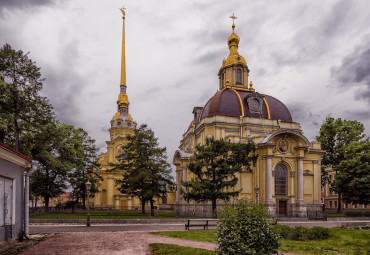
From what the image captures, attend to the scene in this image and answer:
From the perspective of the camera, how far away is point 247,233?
7.79 meters

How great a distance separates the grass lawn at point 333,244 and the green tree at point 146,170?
1702cm

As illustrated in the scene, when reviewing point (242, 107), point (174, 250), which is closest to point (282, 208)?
point (242, 107)

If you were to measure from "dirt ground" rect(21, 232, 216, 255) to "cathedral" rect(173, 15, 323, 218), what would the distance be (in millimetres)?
21144

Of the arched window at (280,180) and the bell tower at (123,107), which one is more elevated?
the bell tower at (123,107)

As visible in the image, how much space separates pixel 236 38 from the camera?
183 ft

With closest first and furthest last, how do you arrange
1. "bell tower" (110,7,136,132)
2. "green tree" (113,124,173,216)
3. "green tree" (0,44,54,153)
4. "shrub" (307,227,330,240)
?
"shrub" (307,227,330,240)
"green tree" (0,44,54,153)
"green tree" (113,124,173,216)
"bell tower" (110,7,136,132)

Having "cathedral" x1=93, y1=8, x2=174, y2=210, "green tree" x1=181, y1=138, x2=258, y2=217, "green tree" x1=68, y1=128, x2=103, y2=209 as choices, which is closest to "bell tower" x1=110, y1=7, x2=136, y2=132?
"cathedral" x1=93, y1=8, x2=174, y2=210

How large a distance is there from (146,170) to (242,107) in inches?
674

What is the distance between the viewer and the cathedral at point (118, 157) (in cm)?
6108

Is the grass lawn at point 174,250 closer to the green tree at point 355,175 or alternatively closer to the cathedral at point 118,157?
the green tree at point 355,175

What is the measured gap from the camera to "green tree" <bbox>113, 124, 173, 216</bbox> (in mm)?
33781

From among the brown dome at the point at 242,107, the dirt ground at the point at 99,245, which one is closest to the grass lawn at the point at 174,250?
the dirt ground at the point at 99,245

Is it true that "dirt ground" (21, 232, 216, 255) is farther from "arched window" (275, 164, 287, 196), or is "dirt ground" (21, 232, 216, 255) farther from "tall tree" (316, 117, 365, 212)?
"tall tree" (316, 117, 365, 212)

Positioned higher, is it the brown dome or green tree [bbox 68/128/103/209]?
the brown dome
